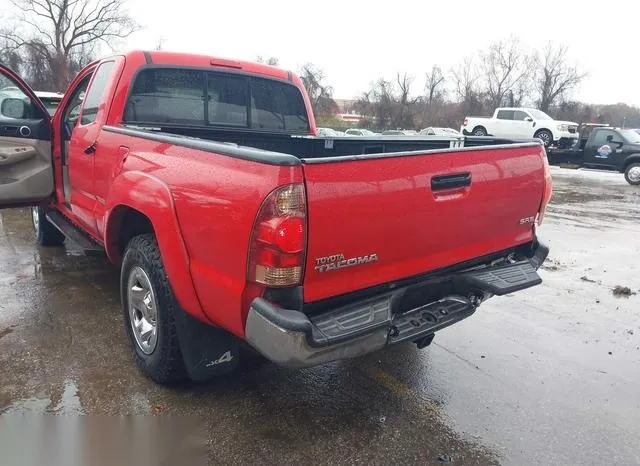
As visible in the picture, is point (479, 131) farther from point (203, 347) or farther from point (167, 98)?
point (203, 347)

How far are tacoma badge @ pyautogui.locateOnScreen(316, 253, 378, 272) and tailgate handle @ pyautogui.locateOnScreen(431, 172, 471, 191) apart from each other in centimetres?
54

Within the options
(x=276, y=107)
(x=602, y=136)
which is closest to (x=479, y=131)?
(x=602, y=136)

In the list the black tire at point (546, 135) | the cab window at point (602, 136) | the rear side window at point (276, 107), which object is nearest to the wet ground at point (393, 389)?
the rear side window at point (276, 107)

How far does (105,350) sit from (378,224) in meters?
2.34

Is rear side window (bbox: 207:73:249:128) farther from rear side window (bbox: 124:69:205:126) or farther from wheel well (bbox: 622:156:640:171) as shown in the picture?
wheel well (bbox: 622:156:640:171)

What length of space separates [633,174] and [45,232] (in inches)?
725

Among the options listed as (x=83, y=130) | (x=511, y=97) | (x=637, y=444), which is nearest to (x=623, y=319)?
(x=637, y=444)

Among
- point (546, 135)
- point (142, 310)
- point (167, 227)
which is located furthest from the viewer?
point (546, 135)

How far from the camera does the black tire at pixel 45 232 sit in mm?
6285

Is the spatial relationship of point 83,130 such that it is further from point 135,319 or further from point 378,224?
point 378,224

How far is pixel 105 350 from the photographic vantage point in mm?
3738

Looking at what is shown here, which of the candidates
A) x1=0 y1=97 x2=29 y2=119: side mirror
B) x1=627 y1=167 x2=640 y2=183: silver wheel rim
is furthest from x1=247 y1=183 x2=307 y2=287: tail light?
x1=627 y1=167 x2=640 y2=183: silver wheel rim

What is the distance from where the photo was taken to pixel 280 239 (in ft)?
7.39

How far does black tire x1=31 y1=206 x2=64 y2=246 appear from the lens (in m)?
6.29
